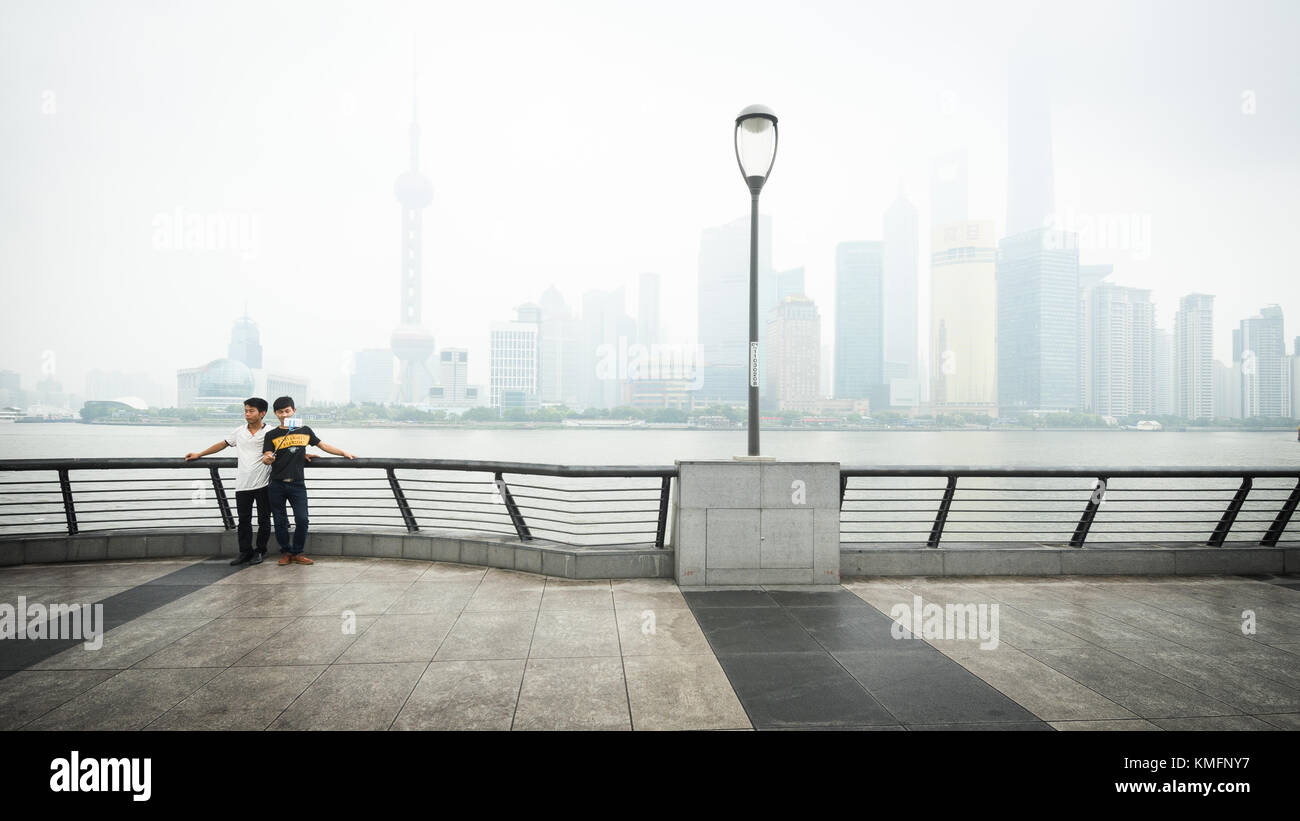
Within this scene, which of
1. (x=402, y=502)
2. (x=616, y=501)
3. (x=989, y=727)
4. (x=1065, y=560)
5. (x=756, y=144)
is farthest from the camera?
(x=616, y=501)

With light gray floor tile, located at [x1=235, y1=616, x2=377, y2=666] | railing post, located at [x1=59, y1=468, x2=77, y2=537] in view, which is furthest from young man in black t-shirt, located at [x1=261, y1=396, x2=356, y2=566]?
railing post, located at [x1=59, y1=468, x2=77, y2=537]

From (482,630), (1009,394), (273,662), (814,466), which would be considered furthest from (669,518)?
(1009,394)

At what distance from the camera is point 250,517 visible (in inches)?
286

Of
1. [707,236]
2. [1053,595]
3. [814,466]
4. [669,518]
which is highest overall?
[707,236]

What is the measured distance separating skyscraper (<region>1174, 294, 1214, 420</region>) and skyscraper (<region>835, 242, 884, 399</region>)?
5443 cm

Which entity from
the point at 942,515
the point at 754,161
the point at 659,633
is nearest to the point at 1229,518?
the point at 942,515

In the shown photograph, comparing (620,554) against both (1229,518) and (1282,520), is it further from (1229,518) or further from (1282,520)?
(1282,520)

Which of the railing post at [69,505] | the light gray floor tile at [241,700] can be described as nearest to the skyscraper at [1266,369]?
the light gray floor tile at [241,700]

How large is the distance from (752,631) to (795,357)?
64.1 metres

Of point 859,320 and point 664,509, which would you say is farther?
point 859,320

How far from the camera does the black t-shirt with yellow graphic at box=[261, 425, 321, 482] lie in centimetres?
729
